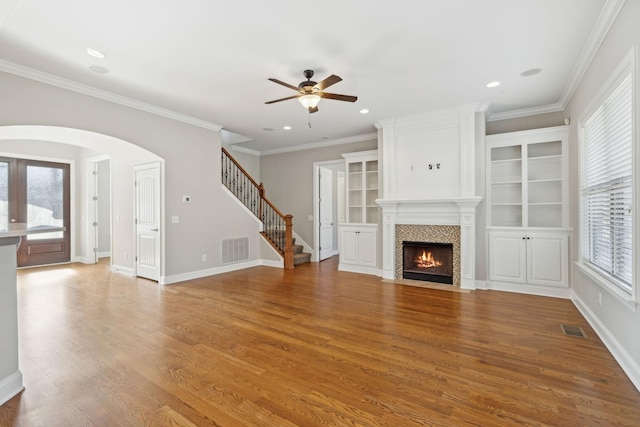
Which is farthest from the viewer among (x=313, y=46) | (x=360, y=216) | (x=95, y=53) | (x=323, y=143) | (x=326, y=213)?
(x=326, y=213)

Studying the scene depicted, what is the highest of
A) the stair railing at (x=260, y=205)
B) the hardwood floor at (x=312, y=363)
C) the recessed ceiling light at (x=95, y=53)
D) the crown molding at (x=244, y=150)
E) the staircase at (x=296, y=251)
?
the recessed ceiling light at (x=95, y=53)

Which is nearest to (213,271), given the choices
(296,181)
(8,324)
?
(296,181)

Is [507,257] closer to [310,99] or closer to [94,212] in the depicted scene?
[310,99]

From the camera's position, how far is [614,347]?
2643 millimetres

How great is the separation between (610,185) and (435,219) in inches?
103

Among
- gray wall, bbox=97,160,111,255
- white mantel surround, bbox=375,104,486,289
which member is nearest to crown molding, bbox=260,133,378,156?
white mantel surround, bbox=375,104,486,289

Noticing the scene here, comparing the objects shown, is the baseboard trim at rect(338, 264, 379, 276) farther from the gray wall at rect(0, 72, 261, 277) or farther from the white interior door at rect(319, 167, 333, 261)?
the gray wall at rect(0, 72, 261, 277)

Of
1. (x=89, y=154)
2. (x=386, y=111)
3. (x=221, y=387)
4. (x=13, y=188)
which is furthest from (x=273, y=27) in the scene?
(x=13, y=188)

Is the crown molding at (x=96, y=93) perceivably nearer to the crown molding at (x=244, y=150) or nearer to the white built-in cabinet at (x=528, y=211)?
the crown molding at (x=244, y=150)

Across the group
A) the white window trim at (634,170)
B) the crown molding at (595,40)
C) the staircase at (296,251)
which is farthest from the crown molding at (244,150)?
the white window trim at (634,170)

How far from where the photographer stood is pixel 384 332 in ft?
10.4

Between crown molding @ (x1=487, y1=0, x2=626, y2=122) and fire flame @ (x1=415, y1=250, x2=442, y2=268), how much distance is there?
8.91ft

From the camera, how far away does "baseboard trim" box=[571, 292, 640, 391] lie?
2229 mm

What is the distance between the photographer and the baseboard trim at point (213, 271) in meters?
5.29
